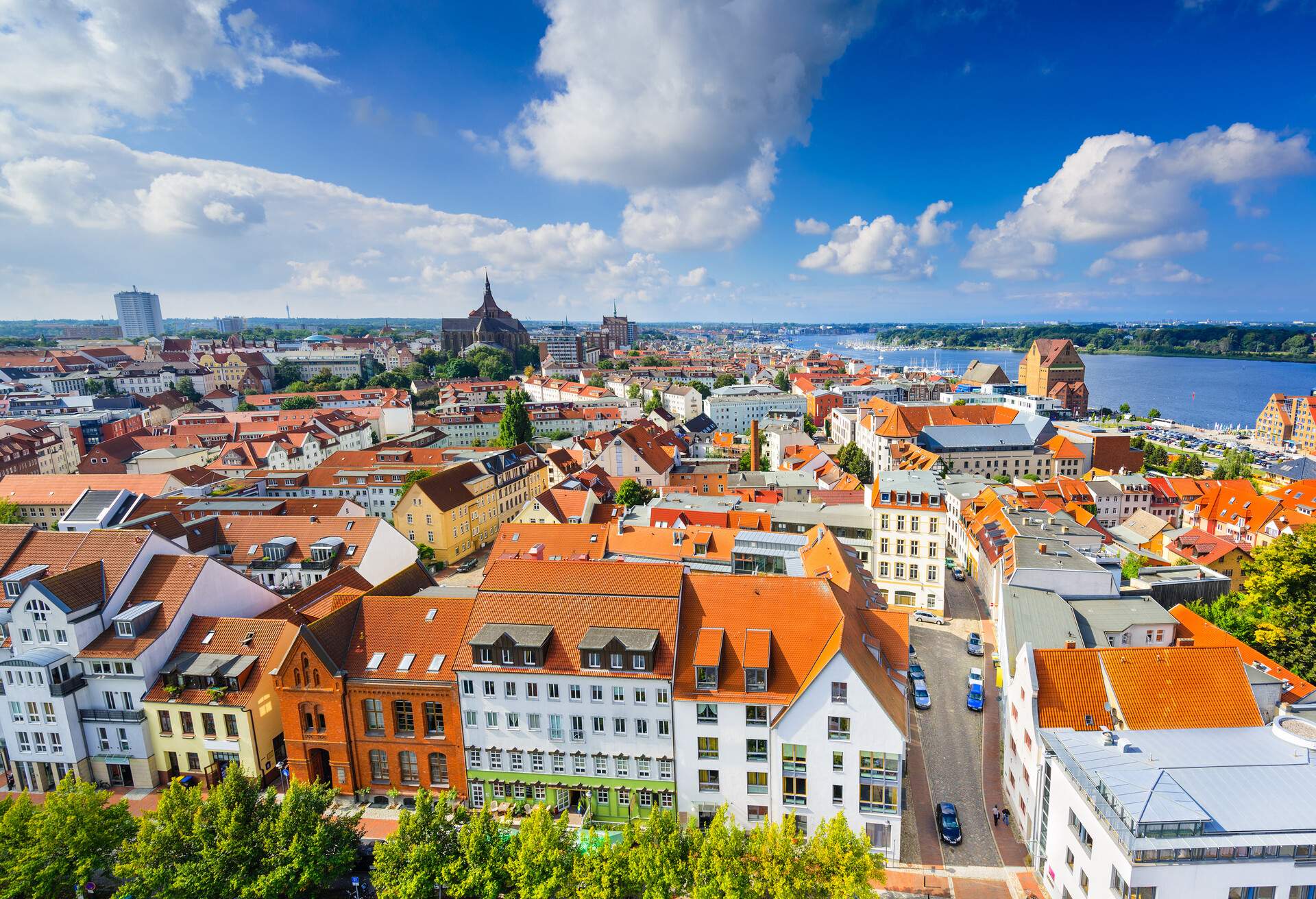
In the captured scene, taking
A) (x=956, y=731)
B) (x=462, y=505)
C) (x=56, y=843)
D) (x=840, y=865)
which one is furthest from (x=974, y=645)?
(x=56, y=843)

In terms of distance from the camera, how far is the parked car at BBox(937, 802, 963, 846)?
94.8 feet

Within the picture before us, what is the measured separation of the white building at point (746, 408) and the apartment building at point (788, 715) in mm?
117322

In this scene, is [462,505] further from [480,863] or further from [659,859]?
[659,859]

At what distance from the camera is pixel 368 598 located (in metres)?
33.8

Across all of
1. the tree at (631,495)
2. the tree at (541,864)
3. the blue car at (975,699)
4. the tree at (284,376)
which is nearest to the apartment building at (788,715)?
the tree at (541,864)

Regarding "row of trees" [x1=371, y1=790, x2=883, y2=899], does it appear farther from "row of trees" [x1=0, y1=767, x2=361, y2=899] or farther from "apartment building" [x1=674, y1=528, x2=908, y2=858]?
"apartment building" [x1=674, y1=528, x2=908, y2=858]

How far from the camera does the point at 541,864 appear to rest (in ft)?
74.1

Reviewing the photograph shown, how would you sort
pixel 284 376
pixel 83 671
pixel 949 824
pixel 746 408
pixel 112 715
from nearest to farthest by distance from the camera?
pixel 949 824, pixel 112 715, pixel 83 671, pixel 746 408, pixel 284 376

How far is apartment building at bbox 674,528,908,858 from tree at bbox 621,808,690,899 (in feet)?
19.4

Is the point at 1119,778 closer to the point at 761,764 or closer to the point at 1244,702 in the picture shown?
the point at 1244,702

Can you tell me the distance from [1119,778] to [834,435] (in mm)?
124459

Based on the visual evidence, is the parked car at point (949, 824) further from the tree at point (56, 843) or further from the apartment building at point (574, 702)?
the tree at point (56, 843)

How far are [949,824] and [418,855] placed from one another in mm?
22514

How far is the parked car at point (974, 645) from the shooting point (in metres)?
47.1
